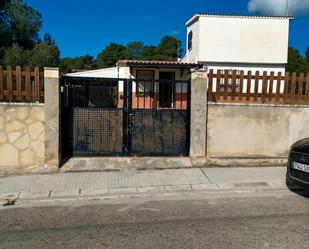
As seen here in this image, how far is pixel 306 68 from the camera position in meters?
46.8

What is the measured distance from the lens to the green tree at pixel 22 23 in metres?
38.1

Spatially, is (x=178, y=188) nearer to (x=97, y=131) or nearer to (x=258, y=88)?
(x=97, y=131)

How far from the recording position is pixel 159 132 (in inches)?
313

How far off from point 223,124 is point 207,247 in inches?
180

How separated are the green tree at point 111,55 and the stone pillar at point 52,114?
→ 56492 mm

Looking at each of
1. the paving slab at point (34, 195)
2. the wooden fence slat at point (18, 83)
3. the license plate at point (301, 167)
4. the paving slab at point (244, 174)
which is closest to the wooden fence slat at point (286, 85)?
the paving slab at point (244, 174)

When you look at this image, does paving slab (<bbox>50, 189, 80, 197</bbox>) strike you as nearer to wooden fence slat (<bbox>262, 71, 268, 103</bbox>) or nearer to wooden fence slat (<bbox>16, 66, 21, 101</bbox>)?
wooden fence slat (<bbox>16, 66, 21, 101</bbox>)

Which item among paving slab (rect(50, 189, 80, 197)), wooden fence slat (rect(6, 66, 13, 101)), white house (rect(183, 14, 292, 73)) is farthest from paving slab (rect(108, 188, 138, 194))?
white house (rect(183, 14, 292, 73))

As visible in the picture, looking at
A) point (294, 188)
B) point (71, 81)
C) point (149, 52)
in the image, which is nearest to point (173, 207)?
point (294, 188)

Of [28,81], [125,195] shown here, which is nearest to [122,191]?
[125,195]

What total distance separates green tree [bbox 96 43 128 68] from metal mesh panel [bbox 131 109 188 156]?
5629cm

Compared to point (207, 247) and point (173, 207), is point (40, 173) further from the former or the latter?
point (207, 247)

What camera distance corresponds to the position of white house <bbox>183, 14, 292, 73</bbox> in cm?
2438

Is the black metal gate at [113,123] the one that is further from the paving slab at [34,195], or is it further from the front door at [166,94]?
the paving slab at [34,195]
